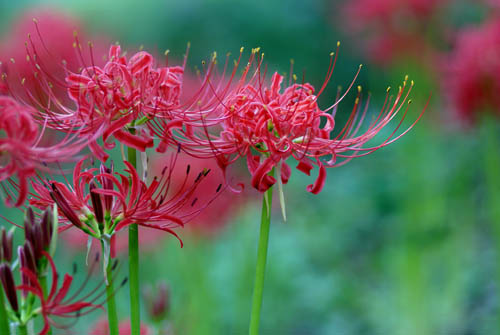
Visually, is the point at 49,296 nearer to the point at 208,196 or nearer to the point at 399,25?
the point at 208,196

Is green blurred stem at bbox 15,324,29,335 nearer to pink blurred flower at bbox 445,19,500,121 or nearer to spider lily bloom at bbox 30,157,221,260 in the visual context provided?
spider lily bloom at bbox 30,157,221,260

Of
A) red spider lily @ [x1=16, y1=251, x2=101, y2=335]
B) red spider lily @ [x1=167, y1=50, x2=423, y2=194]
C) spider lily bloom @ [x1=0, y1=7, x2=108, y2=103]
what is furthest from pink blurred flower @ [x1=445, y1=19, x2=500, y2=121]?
red spider lily @ [x1=16, y1=251, x2=101, y2=335]

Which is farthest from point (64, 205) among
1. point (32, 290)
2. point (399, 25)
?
point (399, 25)

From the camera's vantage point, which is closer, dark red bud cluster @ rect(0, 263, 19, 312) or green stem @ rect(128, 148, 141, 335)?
dark red bud cluster @ rect(0, 263, 19, 312)

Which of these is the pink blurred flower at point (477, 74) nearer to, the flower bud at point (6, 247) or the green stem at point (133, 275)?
the green stem at point (133, 275)

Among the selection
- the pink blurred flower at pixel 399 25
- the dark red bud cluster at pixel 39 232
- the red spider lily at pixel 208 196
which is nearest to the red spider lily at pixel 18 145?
the dark red bud cluster at pixel 39 232

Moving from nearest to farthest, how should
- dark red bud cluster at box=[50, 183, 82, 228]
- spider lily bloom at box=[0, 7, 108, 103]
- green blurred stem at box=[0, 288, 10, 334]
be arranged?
1. green blurred stem at box=[0, 288, 10, 334]
2. dark red bud cluster at box=[50, 183, 82, 228]
3. spider lily bloom at box=[0, 7, 108, 103]

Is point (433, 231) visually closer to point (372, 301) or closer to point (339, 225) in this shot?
point (372, 301)

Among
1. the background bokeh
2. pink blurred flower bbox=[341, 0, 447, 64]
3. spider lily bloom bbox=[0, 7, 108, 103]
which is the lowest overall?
the background bokeh

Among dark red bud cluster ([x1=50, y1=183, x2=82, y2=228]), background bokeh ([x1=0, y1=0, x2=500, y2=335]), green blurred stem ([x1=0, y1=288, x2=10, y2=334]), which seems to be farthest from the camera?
background bokeh ([x1=0, y1=0, x2=500, y2=335])
